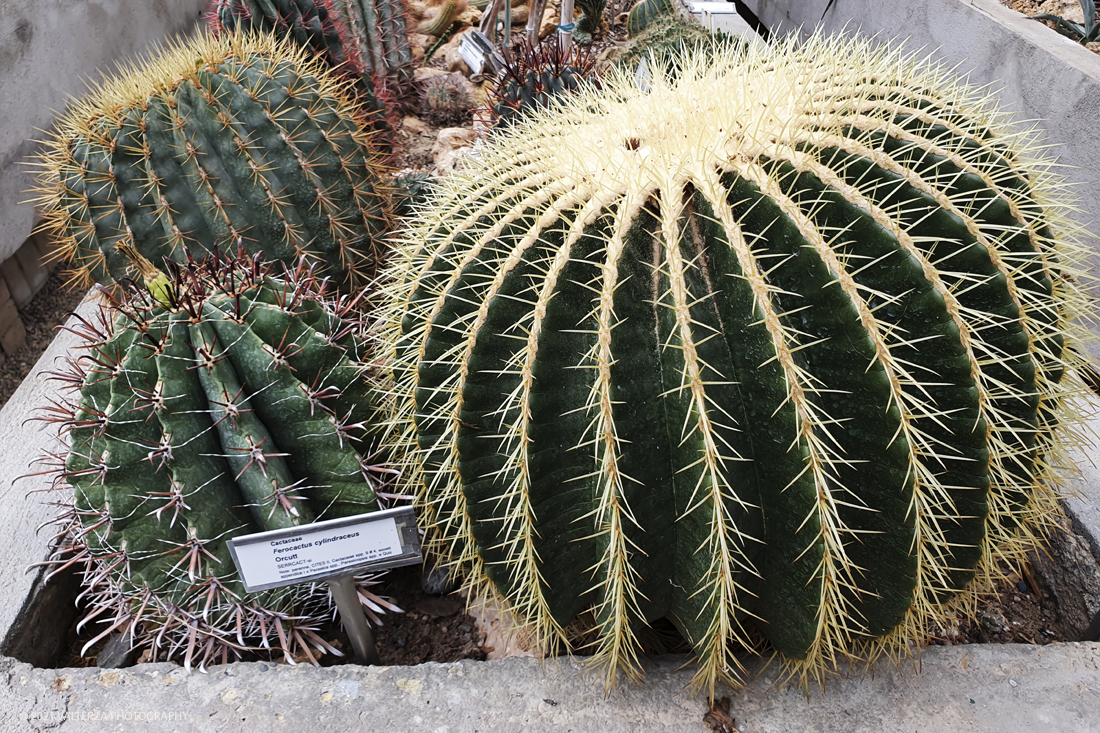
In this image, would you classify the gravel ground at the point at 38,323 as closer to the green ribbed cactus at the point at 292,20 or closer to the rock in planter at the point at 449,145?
the green ribbed cactus at the point at 292,20

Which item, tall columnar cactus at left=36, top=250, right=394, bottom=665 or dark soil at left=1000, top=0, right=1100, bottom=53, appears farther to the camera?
dark soil at left=1000, top=0, right=1100, bottom=53

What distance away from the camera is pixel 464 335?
53.0 inches

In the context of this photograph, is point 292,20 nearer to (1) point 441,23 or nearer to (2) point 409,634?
(1) point 441,23

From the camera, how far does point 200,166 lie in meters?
2.20

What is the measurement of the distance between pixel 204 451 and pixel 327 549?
0.37 m

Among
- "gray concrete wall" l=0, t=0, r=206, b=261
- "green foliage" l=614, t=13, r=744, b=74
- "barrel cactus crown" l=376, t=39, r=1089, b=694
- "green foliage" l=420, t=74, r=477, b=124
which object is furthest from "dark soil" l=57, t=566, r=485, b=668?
"green foliage" l=420, t=74, r=477, b=124

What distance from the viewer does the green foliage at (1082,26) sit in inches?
122

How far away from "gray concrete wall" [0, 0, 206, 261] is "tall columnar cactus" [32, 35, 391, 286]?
114cm

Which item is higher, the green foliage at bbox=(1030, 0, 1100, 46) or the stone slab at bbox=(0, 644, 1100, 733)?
the green foliage at bbox=(1030, 0, 1100, 46)

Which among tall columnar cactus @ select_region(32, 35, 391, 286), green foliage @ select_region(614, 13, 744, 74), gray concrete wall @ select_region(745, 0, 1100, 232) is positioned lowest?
green foliage @ select_region(614, 13, 744, 74)

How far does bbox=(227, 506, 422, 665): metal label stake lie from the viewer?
1285 millimetres

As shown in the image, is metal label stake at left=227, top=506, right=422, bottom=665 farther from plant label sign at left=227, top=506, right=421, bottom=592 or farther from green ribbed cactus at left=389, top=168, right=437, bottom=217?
green ribbed cactus at left=389, top=168, right=437, bottom=217

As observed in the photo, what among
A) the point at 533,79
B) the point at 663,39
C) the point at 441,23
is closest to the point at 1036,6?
the point at 663,39

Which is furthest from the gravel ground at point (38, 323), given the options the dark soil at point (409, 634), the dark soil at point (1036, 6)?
the dark soil at point (1036, 6)
